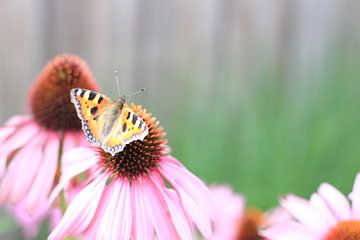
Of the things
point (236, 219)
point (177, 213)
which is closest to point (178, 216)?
point (177, 213)

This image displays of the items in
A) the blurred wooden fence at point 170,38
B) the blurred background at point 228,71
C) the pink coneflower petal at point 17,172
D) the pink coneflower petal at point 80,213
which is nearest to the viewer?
the pink coneflower petal at point 80,213

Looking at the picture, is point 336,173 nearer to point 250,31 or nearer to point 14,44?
point 250,31

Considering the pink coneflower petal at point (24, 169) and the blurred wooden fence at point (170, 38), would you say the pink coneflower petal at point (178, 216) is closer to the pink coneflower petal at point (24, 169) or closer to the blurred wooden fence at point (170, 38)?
the pink coneflower petal at point (24, 169)

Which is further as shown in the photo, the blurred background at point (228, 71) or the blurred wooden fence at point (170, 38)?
the blurred wooden fence at point (170, 38)

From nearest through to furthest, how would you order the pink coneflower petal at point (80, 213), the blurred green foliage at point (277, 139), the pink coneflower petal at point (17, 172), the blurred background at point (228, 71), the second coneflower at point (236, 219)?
the pink coneflower petal at point (80, 213), the pink coneflower petal at point (17, 172), the second coneflower at point (236, 219), the blurred green foliage at point (277, 139), the blurred background at point (228, 71)

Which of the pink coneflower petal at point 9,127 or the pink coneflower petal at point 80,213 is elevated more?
the pink coneflower petal at point 9,127

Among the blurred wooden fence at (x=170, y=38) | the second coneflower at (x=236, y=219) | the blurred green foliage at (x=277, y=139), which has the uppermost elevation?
the blurred wooden fence at (x=170, y=38)

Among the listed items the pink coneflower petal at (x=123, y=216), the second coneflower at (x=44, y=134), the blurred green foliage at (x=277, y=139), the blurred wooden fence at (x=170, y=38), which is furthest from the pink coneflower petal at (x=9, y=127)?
the blurred wooden fence at (x=170, y=38)
